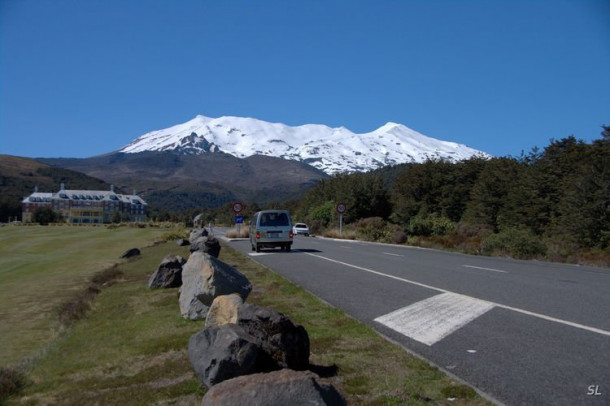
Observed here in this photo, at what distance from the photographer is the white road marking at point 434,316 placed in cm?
764

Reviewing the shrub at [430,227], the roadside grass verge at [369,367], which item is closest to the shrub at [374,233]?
the shrub at [430,227]

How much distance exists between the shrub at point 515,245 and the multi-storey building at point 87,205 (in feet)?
396

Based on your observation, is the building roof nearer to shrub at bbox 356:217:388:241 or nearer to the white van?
shrub at bbox 356:217:388:241

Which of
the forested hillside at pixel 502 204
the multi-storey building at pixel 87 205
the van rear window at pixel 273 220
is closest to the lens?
the van rear window at pixel 273 220

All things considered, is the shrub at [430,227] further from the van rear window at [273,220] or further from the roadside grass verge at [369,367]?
the roadside grass verge at [369,367]

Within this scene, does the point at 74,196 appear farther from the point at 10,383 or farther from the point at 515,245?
the point at 10,383

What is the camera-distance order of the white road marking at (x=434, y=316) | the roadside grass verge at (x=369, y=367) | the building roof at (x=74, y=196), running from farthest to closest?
the building roof at (x=74, y=196), the white road marking at (x=434, y=316), the roadside grass verge at (x=369, y=367)

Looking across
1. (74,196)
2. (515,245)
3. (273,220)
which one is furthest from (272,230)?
(74,196)

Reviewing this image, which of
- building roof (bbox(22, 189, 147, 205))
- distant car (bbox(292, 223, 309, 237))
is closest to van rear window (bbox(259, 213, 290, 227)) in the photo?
distant car (bbox(292, 223, 309, 237))

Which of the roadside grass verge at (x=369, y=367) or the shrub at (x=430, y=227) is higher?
the shrub at (x=430, y=227)

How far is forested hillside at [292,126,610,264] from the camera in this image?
2762cm

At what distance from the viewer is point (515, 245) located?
24625 mm

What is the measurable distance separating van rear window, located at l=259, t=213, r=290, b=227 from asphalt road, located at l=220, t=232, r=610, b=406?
10.3 m

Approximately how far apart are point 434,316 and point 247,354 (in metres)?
4.58
